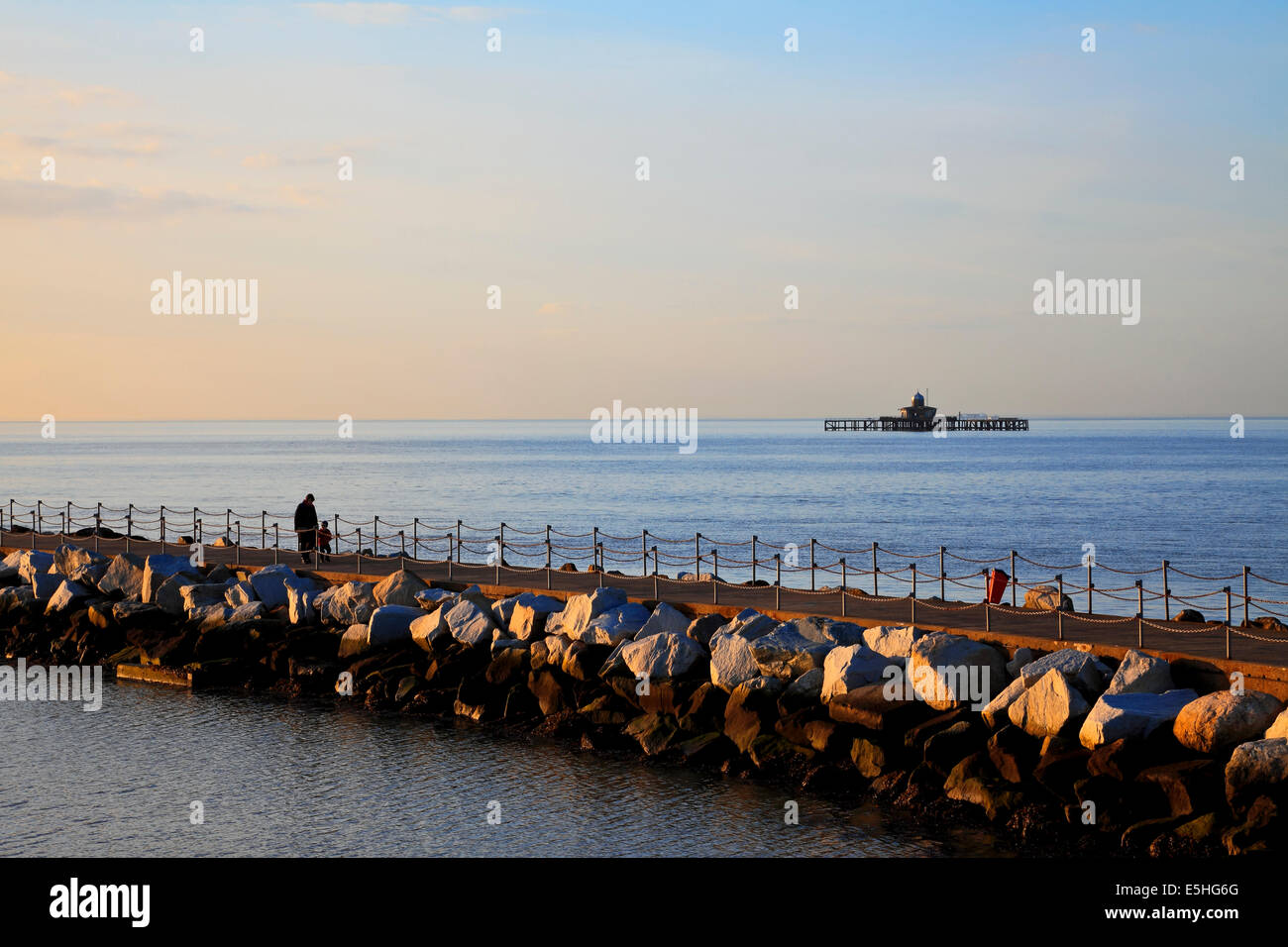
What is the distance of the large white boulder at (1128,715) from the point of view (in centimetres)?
1356

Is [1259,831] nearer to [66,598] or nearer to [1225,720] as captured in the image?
[1225,720]

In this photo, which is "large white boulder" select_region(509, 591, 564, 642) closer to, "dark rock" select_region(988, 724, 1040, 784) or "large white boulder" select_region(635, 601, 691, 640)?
"large white boulder" select_region(635, 601, 691, 640)

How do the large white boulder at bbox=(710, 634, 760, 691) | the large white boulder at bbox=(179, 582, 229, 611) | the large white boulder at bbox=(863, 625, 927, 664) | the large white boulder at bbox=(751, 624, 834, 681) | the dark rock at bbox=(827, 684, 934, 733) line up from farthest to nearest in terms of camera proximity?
the large white boulder at bbox=(179, 582, 229, 611) → the large white boulder at bbox=(710, 634, 760, 691) → the large white boulder at bbox=(751, 624, 834, 681) → the large white boulder at bbox=(863, 625, 927, 664) → the dark rock at bbox=(827, 684, 934, 733)

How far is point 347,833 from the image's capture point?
14.2m

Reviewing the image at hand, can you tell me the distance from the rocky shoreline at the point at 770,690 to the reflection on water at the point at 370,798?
75 centimetres

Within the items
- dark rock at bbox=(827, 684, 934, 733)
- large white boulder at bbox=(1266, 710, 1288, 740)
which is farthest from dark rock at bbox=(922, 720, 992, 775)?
large white boulder at bbox=(1266, 710, 1288, 740)

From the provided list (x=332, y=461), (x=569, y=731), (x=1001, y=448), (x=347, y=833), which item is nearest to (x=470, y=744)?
(x=569, y=731)

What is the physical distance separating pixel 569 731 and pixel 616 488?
78112 mm

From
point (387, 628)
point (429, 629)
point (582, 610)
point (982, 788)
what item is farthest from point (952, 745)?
point (387, 628)

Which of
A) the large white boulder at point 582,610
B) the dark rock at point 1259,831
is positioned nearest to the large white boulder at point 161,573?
the large white boulder at point 582,610

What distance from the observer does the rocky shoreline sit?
42.9ft

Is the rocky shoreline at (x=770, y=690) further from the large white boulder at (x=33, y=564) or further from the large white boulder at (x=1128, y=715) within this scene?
the large white boulder at (x=33, y=564)

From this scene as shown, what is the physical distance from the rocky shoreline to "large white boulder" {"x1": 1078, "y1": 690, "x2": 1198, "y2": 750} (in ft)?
0.09
